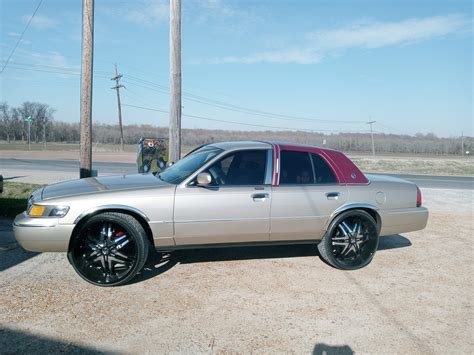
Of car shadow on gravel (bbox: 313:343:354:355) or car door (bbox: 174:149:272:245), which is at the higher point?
car door (bbox: 174:149:272:245)

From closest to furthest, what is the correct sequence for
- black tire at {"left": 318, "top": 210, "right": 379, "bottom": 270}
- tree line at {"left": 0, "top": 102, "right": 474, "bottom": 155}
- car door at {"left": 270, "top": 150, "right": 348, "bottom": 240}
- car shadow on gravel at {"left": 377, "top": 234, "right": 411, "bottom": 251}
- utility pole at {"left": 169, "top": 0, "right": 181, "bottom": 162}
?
1. car door at {"left": 270, "top": 150, "right": 348, "bottom": 240}
2. black tire at {"left": 318, "top": 210, "right": 379, "bottom": 270}
3. car shadow on gravel at {"left": 377, "top": 234, "right": 411, "bottom": 251}
4. utility pole at {"left": 169, "top": 0, "right": 181, "bottom": 162}
5. tree line at {"left": 0, "top": 102, "right": 474, "bottom": 155}

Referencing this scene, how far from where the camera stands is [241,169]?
182 inches

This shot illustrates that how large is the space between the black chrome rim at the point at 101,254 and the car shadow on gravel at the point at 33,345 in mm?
1016

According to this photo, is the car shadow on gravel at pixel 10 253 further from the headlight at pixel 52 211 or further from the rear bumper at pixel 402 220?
the rear bumper at pixel 402 220

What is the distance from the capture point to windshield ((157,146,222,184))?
4.53 metres

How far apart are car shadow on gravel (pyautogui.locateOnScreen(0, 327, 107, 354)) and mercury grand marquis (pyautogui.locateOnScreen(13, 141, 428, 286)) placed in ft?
3.36

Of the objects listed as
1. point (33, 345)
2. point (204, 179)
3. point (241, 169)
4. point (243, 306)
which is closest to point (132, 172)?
point (241, 169)

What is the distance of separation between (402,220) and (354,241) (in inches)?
31.6

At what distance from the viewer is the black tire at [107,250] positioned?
401 centimetres

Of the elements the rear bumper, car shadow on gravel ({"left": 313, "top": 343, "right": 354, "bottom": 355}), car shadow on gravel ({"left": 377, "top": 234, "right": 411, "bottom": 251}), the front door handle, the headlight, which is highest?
the front door handle

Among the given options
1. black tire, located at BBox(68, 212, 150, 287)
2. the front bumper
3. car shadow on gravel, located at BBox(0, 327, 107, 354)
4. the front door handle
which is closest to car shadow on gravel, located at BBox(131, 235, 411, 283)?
black tire, located at BBox(68, 212, 150, 287)

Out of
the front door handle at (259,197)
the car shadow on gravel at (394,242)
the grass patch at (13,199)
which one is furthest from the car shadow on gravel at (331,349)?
the grass patch at (13,199)

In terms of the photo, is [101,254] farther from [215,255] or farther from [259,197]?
[259,197]

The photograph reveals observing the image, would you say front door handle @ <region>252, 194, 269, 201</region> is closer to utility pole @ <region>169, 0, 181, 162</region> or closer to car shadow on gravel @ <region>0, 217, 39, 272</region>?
car shadow on gravel @ <region>0, 217, 39, 272</region>
